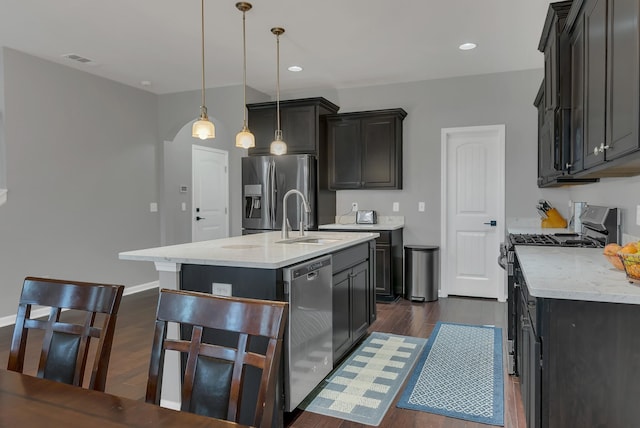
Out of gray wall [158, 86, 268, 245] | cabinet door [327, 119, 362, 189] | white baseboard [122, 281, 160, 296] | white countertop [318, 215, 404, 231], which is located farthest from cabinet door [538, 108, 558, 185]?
white baseboard [122, 281, 160, 296]

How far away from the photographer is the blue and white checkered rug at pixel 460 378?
243cm

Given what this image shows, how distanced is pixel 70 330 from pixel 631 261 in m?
1.99

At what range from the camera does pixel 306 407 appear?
97.1 inches

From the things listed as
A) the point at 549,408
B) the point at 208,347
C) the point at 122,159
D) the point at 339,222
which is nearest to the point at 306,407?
the point at 549,408

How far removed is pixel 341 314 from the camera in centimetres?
302

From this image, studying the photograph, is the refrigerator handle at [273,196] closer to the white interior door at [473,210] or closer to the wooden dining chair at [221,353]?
the white interior door at [473,210]

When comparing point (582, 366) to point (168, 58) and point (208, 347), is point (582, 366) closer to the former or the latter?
point (208, 347)

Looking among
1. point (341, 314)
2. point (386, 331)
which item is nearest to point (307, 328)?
point (341, 314)

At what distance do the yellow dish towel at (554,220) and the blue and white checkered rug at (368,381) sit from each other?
6.92 ft

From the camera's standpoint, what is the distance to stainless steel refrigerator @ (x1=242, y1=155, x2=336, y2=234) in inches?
203

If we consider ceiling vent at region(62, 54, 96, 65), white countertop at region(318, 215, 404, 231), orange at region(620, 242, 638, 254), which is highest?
ceiling vent at region(62, 54, 96, 65)

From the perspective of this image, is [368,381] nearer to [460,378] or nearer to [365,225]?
[460,378]

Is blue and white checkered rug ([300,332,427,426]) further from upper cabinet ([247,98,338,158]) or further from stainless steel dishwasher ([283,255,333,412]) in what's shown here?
upper cabinet ([247,98,338,158])

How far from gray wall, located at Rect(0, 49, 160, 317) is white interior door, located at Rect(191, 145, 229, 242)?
818mm
